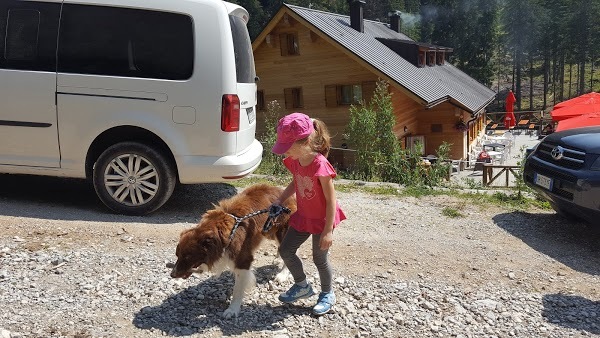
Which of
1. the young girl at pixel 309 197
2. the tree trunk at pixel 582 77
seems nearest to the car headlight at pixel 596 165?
the young girl at pixel 309 197

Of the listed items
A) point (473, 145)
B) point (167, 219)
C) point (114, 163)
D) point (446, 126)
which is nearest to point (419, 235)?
point (167, 219)

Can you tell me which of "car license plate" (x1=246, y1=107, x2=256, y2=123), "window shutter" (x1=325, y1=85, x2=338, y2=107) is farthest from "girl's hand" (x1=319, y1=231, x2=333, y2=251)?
"window shutter" (x1=325, y1=85, x2=338, y2=107)

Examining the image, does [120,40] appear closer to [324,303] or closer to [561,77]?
[324,303]

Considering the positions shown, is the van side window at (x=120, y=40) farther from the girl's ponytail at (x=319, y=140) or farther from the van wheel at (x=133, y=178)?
the girl's ponytail at (x=319, y=140)

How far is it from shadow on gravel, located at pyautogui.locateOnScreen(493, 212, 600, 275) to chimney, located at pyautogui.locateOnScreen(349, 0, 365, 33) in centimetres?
2189

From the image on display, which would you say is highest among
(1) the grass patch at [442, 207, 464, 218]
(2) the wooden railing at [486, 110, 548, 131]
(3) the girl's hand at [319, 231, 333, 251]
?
(3) the girl's hand at [319, 231, 333, 251]

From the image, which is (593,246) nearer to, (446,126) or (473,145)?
(446,126)

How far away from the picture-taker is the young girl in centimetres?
357

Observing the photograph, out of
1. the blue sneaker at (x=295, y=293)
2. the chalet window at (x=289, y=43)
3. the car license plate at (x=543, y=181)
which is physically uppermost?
the chalet window at (x=289, y=43)

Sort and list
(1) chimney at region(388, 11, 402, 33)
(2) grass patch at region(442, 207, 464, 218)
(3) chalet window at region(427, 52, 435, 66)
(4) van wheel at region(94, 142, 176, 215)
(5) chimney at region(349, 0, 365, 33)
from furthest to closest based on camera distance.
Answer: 1. (1) chimney at region(388, 11, 402, 33)
2. (3) chalet window at region(427, 52, 435, 66)
3. (5) chimney at region(349, 0, 365, 33)
4. (2) grass patch at region(442, 207, 464, 218)
5. (4) van wheel at region(94, 142, 176, 215)

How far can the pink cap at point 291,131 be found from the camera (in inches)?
139

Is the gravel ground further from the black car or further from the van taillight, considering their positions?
the van taillight

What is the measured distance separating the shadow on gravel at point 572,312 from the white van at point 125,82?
3280mm

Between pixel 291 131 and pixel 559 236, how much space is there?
4.02m
